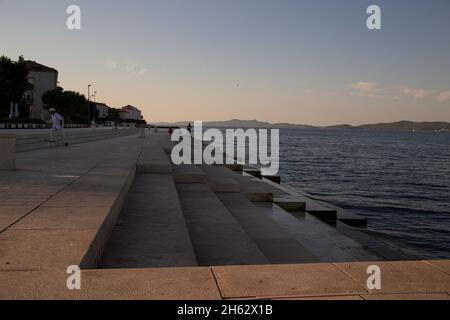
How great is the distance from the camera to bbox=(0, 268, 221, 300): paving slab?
10.0 ft

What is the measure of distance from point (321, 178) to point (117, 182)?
91.7 ft

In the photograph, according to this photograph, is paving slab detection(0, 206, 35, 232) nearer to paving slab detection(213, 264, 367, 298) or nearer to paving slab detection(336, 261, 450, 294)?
paving slab detection(213, 264, 367, 298)

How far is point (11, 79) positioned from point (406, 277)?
58.4m

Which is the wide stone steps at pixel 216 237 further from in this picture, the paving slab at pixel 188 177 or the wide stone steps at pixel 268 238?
the paving slab at pixel 188 177

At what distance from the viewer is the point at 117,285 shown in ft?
10.7

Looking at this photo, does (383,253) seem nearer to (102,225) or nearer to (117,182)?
(117,182)

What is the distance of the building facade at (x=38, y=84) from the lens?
87713mm

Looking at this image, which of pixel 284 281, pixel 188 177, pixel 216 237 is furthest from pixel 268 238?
pixel 284 281

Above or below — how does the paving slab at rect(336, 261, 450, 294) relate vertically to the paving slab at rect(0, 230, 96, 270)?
below

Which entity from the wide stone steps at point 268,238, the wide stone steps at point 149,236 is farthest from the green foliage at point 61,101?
the wide stone steps at point 149,236

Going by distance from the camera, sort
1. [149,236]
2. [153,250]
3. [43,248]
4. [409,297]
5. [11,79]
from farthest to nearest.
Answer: [11,79] → [149,236] → [153,250] → [43,248] → [409,297]

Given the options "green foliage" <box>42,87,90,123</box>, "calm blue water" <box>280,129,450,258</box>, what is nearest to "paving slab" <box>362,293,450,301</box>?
"calm blue water" <box>280,129,450,258</box>

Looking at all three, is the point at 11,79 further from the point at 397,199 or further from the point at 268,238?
the point at 268,238
